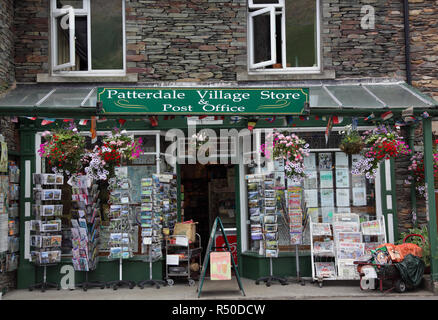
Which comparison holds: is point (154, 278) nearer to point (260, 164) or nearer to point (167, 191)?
point (167, 191)

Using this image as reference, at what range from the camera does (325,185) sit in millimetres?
9961

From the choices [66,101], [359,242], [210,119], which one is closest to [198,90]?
[210,119]

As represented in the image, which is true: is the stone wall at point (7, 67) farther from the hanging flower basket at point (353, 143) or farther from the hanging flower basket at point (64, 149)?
the hanging flower basket at point (353, 143)

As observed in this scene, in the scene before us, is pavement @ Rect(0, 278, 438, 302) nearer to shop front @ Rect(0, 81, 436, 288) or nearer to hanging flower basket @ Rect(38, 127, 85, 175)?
shop front @ Rect(0, 81, 436, 288)

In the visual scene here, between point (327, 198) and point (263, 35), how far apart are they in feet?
12.4

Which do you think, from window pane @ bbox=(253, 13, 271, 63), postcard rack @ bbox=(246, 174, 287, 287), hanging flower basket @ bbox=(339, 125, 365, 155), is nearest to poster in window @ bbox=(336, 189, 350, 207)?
postcard rack @ bbox=(246, 174, 287, 287)

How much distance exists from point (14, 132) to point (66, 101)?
62.8 inches

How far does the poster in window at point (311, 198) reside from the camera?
9922 millimetres

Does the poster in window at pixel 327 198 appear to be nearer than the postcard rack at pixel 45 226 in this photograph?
No

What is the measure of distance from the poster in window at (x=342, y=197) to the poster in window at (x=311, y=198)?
458 mm

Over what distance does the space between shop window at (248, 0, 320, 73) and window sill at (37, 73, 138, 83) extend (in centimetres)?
262

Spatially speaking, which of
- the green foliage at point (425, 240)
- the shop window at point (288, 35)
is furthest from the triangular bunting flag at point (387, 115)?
the green foliage at point (425, 240)

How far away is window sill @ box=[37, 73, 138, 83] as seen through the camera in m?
9.90

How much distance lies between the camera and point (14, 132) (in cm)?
947
